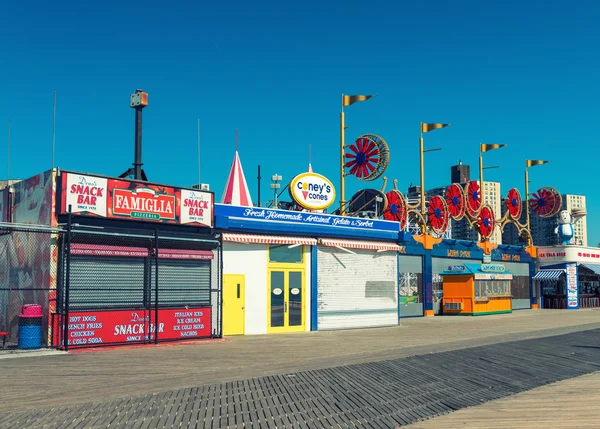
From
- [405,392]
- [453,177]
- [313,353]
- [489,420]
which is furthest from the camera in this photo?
[453,177]

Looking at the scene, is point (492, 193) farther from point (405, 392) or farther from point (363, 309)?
point (405, 392)

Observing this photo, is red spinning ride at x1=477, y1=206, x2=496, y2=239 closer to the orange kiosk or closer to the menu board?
the orange kiosk

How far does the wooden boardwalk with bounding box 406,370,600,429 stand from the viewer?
8539mm

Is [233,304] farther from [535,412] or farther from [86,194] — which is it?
[535,412]

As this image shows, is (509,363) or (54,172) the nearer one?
(509,363)

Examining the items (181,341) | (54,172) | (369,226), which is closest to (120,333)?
(181,341)

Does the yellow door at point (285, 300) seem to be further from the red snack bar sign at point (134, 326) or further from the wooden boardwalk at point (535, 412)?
the wooden boardwalk at point (535, 412)

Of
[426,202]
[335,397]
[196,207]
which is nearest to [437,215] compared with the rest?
[426,202]

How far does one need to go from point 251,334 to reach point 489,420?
1363cm

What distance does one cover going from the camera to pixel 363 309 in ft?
82.4

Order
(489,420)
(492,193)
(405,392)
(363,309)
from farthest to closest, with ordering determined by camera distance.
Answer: (492,193) < (363,309) < (405,392) < (489,420)

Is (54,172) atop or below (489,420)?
atop

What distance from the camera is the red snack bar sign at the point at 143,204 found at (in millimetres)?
18281

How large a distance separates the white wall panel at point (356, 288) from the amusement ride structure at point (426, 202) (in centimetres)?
331
